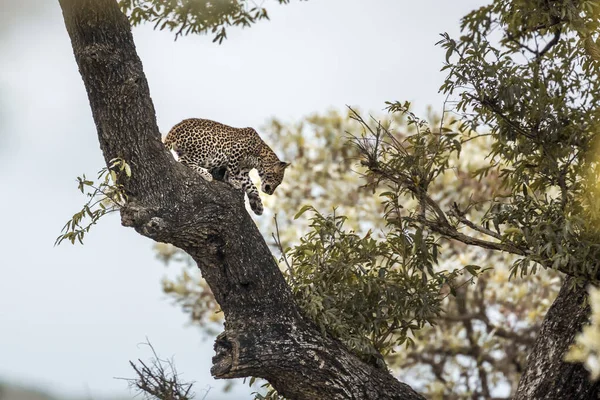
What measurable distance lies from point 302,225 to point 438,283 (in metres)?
6.25

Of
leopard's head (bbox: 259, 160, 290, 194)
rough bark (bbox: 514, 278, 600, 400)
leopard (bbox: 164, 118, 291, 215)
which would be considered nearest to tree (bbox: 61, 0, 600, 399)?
rough bark (bbox: 514, 278, 600, 400)

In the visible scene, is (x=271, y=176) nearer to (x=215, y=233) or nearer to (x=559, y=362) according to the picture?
(x=215, y=233)

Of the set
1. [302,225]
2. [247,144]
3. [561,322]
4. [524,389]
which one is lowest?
[524,389]

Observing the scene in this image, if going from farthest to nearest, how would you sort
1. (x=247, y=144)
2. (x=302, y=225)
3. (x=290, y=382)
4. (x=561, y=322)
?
(x=302, y=225), (x=247, y=144), (x=561, y=322), (x=290, y=382)

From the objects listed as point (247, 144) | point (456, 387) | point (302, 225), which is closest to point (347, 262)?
point (247, 144)

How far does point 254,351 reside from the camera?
6.08 m

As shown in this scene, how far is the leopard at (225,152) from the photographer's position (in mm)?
7609

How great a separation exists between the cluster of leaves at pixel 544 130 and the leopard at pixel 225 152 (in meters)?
2.00

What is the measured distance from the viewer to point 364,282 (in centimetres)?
689

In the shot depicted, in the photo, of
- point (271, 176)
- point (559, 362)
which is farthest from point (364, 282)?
point (271, 176)

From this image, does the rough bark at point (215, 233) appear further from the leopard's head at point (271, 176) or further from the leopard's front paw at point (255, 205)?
the leopard's head at point (271, 176)

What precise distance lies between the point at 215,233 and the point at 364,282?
4.59 feet

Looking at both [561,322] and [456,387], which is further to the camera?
[456,387]

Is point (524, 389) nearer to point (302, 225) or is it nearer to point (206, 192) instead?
point (206, 192)
